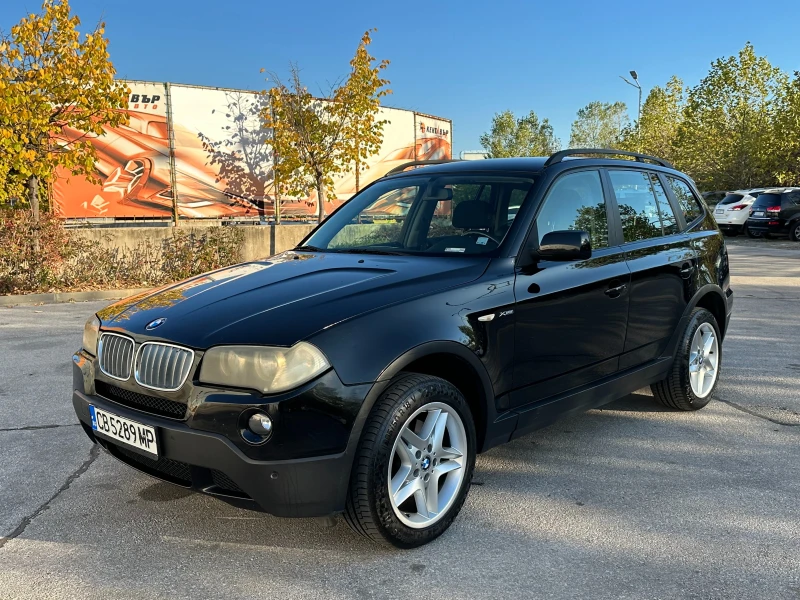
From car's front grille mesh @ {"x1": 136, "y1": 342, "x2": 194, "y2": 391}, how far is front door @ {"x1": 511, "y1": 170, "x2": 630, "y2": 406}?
1544 millimetres

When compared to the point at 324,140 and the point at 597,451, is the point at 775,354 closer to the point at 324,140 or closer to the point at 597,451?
the point at 597,451

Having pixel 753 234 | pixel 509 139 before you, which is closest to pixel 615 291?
pixel 753 234

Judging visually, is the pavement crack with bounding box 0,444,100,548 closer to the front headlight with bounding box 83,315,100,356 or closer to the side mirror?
the front headlight with bounding box 83,315,100,356

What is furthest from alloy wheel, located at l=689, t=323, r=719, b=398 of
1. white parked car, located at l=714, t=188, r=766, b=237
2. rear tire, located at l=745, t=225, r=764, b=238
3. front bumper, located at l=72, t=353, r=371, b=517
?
white parked car, located at l=714, t=188, r=766, b=237

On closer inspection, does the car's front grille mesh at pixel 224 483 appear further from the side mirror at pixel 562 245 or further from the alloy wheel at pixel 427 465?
the side mirror at pixel 562 245

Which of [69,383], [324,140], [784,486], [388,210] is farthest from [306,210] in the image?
[784,486]

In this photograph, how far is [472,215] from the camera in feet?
13.0

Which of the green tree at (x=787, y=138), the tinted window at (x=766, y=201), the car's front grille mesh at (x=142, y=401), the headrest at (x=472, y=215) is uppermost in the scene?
the green tree at (x=787, y=138)

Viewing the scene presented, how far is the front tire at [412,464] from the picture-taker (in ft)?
9.24

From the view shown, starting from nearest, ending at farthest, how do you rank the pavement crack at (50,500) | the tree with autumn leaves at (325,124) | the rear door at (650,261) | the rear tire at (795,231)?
the pavement crack at (50,500)
the rear door at (650,261)
the tree with autumn leaves at (325,124)
the rear tire at (795,231)

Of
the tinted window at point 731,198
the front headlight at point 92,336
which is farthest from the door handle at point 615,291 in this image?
the tinted window at point 731,198

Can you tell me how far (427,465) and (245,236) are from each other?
11.5 meters

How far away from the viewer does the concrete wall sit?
1230 cm

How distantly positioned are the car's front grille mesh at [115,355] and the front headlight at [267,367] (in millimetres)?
502
